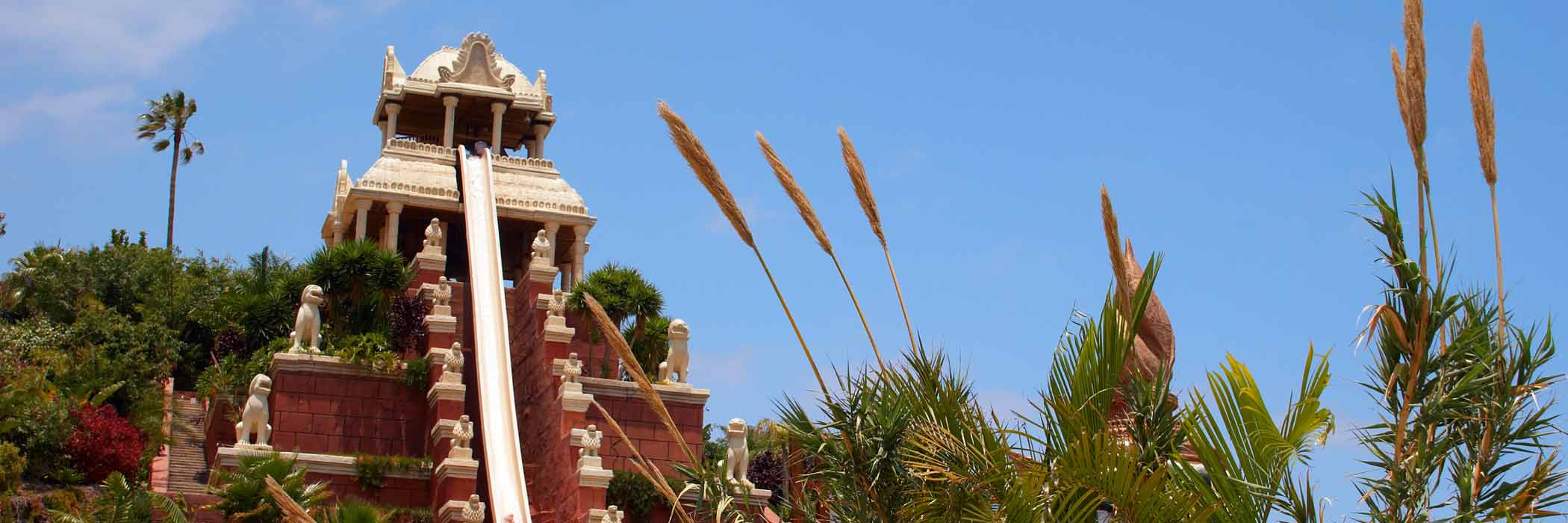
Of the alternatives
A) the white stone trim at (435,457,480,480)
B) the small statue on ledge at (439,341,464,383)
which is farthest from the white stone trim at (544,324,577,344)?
the white stone trim at (435,457,480,480)

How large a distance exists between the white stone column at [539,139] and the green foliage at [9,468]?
12624 mm

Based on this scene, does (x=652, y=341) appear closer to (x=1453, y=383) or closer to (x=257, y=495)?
(x=257, y=495)

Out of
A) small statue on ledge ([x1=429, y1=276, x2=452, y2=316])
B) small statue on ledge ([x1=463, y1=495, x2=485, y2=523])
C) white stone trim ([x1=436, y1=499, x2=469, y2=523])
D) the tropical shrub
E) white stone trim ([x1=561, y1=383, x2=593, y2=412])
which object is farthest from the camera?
the tropical shrub

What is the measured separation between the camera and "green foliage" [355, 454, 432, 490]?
748 inches

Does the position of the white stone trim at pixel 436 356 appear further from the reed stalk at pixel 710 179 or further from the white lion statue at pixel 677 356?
the reed stalk at pixel 710 179

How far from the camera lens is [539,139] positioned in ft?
101

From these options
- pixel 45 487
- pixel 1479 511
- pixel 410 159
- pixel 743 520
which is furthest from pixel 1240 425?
pixel 410 159

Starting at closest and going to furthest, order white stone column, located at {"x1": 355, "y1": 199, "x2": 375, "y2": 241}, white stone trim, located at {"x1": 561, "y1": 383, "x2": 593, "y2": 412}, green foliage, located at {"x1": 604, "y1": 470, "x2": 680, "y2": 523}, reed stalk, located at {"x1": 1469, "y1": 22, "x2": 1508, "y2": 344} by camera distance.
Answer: reed stalk, located at {"x1": 1469, "y1": 22, "x2": 1508, "y2": 344} < green foliage, located at {"x1": 604, "y1": 470, "x2": 680, "y2": 523} < white stone trim, located at {"x1": 561, "y1": 383, "x2": 593, "y2": 412} < white stone column, located at {"x1": 355, "y1": 199, "x2": 375, "y2": 241}

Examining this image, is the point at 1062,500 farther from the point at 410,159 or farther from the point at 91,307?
the point at 91,307

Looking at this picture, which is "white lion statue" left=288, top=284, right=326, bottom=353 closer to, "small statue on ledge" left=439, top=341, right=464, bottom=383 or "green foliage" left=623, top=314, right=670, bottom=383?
"small statue on ledge" left=439, top=341, right=464, bottom=383

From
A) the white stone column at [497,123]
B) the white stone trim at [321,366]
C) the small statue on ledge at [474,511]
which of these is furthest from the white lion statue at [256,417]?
the white stone column at [497,123]

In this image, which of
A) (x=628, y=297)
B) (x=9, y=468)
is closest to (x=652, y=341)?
(x=628, y=297)

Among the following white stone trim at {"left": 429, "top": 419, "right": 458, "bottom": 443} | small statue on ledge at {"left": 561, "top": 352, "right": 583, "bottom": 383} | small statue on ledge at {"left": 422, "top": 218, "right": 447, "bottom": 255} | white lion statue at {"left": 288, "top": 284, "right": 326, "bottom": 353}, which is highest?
small statue on ledge at {"left": 422, "top": 218, "right": 447, "bottom": 255}

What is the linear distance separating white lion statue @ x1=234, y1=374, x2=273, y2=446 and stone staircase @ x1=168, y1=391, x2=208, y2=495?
1002 millimetres
